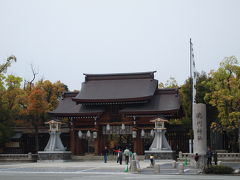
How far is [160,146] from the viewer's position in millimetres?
41656

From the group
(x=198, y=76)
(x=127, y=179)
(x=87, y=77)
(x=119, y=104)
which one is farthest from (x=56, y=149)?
(x=127, y=179)

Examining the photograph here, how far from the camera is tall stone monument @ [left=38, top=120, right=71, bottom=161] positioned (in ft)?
145

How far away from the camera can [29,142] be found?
49688 millimetres

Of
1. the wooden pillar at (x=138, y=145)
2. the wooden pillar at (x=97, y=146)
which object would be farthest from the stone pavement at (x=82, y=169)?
the wooden pillar at (x=97, y=146)

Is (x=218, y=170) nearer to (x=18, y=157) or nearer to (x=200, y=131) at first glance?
(x=200, y=131)

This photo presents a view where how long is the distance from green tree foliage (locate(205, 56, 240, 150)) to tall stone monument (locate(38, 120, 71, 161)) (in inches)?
643

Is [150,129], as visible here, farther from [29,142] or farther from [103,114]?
[29,142]

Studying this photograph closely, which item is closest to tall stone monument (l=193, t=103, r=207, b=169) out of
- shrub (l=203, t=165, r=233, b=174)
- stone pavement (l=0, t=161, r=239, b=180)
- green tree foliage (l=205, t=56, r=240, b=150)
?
stone pavement (l=0, t=161, r=239, b=180)

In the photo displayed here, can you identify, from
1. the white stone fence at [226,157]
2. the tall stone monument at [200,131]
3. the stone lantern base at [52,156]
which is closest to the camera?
the tall stone monument at [200,131]

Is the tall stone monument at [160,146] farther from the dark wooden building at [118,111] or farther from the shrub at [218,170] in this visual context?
the shrub at [218,170]

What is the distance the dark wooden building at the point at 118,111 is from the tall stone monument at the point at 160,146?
2235 millimetres

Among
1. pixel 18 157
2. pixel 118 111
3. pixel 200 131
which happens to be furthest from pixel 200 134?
pixel 18 157

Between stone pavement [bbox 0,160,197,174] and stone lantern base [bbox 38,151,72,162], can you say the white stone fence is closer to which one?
stone pavement [bbox 0,160,197,174]

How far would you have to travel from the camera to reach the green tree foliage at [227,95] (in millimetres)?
39406
